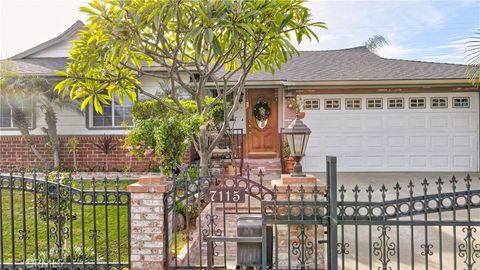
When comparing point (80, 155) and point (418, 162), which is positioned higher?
point (80, 155)

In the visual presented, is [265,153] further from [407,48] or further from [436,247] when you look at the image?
[407,48]

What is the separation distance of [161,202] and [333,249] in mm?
1860

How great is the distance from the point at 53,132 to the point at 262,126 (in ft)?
22.6

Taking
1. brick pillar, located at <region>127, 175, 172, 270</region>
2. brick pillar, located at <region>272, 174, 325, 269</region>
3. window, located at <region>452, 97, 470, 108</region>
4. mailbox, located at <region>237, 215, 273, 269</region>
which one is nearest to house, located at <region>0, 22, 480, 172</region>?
window, located at <region>452, 97, 470, 108</region>

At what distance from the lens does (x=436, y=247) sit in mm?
4945

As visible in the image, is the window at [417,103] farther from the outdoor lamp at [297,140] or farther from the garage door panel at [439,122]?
the outdoor lamp at [297,140]

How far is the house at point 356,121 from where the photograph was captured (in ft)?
36.0

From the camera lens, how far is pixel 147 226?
3.62 m

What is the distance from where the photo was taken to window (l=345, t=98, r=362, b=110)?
11.4 m

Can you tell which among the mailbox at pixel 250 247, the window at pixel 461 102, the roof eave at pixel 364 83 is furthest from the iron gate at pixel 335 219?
the window at pixel 461 102

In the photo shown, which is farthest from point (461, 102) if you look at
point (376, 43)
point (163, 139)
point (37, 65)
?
point (37, 65)

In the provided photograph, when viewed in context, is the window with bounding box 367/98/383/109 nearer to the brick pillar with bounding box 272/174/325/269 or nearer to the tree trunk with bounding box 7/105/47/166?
the brick pillar with bounding box 272/174/325/269

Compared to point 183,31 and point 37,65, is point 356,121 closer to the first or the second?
point 183,31

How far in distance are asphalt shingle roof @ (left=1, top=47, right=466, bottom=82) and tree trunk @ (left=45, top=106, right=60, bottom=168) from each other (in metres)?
1.23
